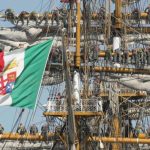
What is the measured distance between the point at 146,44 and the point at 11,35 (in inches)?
260

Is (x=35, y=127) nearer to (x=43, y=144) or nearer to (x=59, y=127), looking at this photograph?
(x=43, y=144)

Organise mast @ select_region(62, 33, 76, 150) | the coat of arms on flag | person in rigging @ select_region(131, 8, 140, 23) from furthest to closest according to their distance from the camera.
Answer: person in rigging @ select_region(131, 8, 140, 23), mast @ select_region(62, 33, 76, 150), the coat of arms on flag

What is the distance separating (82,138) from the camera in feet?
86.2

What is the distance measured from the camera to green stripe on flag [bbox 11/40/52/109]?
17.0m

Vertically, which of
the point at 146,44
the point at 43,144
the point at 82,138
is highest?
the point at 146,44

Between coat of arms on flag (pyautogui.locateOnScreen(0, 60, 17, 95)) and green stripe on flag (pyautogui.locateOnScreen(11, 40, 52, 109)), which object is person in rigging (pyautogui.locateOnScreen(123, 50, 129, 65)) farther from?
coat of arms on flag (pyautogui.locateOnScreen(0, 60, 17, 95))

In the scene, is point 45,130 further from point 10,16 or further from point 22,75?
point 22,75

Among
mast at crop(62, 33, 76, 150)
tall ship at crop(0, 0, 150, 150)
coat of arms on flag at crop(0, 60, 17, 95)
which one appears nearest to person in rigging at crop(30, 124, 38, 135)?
tall ship at crop(0, 0, 150, 150)

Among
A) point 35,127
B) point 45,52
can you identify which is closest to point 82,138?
point 35,127

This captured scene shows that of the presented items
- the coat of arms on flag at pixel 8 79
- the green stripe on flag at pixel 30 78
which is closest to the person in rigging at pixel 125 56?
the green stripe on flag at pixel 30 78

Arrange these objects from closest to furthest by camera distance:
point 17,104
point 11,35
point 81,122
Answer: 1. point 17,104
2. point 81,122
3. point 11,35

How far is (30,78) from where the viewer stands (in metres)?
17.5

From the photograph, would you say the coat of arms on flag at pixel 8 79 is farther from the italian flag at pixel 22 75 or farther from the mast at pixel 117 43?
the mast at pixel 117 43

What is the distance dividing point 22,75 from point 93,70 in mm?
13484
